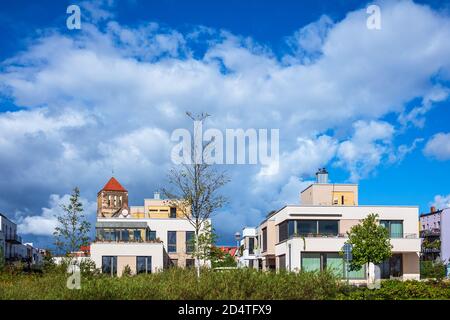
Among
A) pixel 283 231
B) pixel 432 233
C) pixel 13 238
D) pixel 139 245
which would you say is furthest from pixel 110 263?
pixel 432 233

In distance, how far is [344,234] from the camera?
173 feet

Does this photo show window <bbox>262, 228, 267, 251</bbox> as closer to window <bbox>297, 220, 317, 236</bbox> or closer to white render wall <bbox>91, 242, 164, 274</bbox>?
window <bbox>297, 220, 317, 236</bbox>

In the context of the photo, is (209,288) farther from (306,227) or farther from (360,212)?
(360,212)

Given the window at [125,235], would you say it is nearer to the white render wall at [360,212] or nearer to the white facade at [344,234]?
the white facade at [344,234]

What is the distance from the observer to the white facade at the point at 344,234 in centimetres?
5125

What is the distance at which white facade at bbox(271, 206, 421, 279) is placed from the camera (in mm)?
51250

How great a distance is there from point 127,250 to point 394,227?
22.3 meters

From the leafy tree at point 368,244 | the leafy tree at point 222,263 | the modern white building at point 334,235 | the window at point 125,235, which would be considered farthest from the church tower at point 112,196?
the leafy tree at point 368,244

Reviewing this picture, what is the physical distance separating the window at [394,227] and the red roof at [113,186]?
84.0 meters

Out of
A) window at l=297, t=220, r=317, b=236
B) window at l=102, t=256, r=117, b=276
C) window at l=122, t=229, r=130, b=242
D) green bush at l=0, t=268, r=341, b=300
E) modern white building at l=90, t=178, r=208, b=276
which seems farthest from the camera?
window at l=122, t=229, r=130, b=242

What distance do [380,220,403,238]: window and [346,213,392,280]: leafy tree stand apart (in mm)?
7490

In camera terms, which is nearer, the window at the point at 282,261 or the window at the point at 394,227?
the window at the point at 394,227

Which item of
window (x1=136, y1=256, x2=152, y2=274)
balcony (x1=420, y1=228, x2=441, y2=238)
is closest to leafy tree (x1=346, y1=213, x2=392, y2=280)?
window (x1=136, y1=256, x2=152, y2=274)
